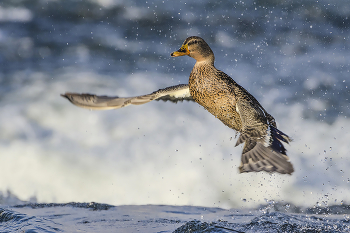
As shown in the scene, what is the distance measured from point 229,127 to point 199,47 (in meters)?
1.29

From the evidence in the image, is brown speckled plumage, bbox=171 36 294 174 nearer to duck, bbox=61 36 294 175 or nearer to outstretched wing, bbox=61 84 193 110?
duck, bbox=61 36 294 175

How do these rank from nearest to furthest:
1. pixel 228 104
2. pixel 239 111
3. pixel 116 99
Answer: pixel 239 111 → pixel 228 104 → pixel 116 99

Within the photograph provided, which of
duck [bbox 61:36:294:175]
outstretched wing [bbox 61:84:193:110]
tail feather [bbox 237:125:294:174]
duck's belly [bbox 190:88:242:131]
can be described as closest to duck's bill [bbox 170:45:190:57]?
duck [bbox 61:36:294:175]

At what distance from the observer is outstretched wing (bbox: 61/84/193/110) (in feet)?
15.5

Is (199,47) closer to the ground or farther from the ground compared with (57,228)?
farther from the ground

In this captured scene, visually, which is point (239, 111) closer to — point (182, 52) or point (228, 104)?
point (228, 104)

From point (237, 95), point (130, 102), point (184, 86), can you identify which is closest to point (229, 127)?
point (237, 95)

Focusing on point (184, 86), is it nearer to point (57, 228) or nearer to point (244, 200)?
point (244, 200)

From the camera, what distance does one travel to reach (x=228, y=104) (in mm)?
4578

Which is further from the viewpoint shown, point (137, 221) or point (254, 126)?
point (137, 221)

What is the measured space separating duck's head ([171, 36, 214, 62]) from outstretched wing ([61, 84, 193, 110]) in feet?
2.28

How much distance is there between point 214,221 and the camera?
19.4 ft

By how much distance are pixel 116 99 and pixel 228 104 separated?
1.73 metres

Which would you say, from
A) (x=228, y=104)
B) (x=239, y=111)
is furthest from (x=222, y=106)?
(x=239, y=111)
